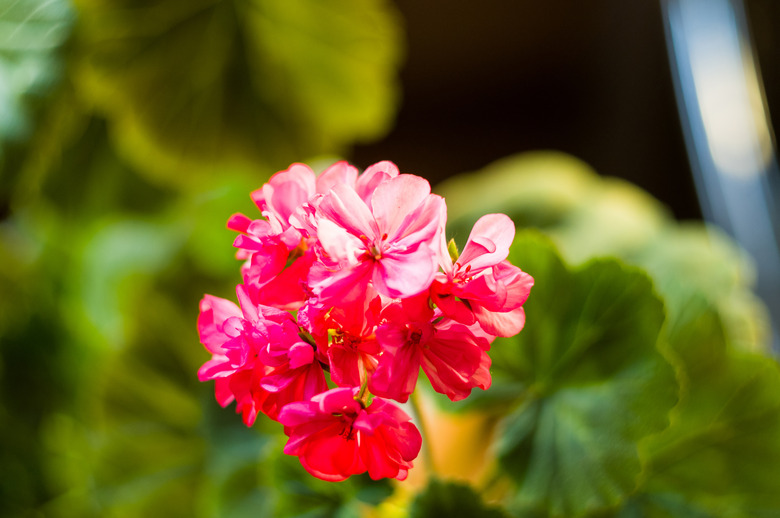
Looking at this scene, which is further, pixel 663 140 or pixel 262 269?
pixel 663 140

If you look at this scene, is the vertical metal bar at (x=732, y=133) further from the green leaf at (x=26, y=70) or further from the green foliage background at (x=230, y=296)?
the green leaf at (x=26, y=70)

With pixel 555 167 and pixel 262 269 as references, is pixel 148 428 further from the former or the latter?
pixel 555 167

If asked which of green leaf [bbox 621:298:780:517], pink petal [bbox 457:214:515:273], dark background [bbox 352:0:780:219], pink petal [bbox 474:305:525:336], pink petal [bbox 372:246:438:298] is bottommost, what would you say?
dark background [bbox 352:0:780:219]

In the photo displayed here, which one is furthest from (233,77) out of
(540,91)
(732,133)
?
(540,91)

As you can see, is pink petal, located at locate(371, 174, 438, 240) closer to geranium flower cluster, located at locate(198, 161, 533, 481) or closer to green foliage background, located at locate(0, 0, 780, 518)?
geranium flower cluster, located at locate(198, 161, 533, 481)

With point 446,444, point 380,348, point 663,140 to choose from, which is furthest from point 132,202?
point 663,140

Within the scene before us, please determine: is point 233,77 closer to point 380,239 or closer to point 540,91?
point 380,239

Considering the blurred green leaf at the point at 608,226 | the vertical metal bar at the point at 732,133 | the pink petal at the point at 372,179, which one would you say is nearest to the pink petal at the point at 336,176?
the pink petal at the point at 372,179

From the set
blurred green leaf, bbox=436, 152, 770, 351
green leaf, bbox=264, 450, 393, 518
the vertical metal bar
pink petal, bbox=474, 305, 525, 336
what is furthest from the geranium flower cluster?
the vertical metal bar
